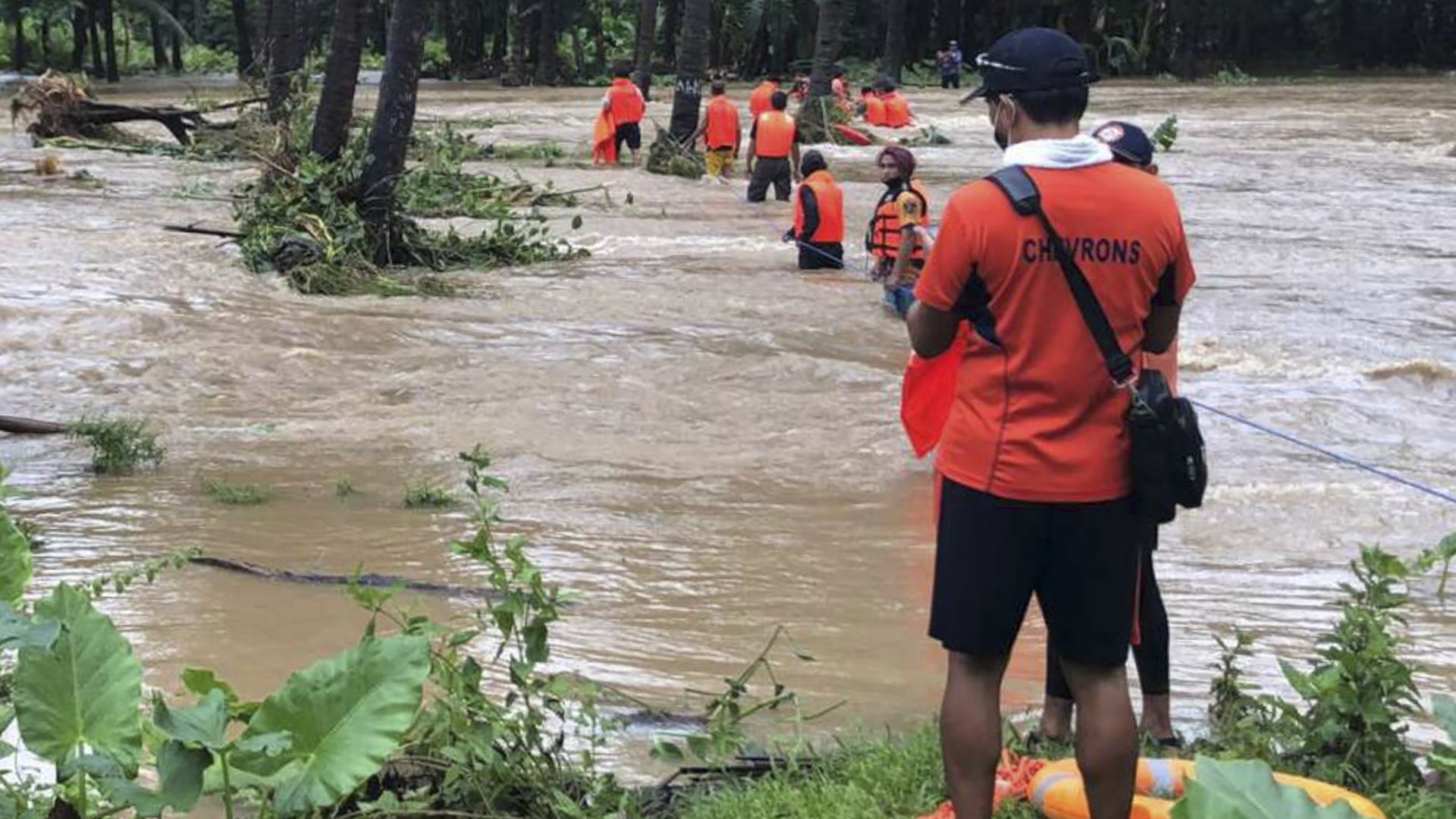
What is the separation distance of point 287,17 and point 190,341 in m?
13.9

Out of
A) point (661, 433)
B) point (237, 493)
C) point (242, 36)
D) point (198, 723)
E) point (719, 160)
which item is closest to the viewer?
point (198, 723)

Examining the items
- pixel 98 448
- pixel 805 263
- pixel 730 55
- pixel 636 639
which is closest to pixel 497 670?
pixel 636 639

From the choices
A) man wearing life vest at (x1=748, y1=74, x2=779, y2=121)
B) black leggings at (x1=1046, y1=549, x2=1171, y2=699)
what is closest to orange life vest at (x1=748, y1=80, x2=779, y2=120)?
man wearing life vest at (x1=748, y1=74, x2=779, y2=121)

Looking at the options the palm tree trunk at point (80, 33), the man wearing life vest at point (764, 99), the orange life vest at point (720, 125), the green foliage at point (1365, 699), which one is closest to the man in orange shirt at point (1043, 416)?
the green foliage at point (1365, 699)

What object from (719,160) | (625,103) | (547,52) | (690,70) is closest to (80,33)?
(547,52)

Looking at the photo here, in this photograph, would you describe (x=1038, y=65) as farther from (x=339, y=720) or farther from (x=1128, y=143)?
(x=339, y=720)

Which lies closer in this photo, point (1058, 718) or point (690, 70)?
point (1058, 718)

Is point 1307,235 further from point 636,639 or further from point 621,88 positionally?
point 636,639

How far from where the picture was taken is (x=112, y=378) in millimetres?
10555

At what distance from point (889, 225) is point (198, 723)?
10.3 meters

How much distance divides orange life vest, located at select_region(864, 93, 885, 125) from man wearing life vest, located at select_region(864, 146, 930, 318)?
18.6m

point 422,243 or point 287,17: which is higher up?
point 287,17

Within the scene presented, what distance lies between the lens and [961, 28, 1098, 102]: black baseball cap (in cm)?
355

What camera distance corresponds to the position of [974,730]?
360 centimetres
